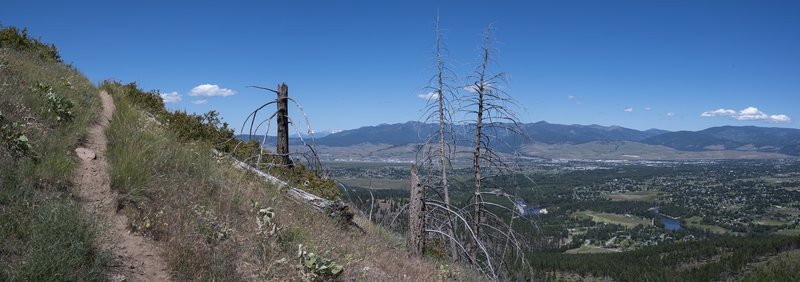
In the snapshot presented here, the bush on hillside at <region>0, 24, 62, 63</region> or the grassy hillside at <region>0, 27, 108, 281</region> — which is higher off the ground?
the bush on hillside at <region>0, 24, 62, 63</region>

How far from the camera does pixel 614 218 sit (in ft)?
613

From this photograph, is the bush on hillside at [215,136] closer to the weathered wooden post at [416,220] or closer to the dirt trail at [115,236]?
the weathered wooden post at [416,220]

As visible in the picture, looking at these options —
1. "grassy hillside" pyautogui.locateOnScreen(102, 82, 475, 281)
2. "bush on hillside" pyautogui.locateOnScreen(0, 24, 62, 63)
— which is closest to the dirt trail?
"grassy hillside" pyautogui.locateOnScreen(102, 82, 475, 281)

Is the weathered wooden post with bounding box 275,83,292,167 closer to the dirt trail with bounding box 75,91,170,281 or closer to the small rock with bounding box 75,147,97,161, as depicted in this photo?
the small rock with bounding box 75,147,97,161

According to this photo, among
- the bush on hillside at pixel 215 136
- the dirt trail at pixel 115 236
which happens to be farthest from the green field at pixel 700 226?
the dirt trail at pixel 115 236

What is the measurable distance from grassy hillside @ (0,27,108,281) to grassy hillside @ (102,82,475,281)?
624mm

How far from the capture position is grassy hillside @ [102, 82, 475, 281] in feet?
17.1

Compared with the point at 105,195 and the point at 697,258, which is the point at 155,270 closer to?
the point at 105,195

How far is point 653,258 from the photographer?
118 meters

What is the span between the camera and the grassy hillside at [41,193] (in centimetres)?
380

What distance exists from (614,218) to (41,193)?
205389 mm

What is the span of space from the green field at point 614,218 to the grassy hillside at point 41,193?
193m

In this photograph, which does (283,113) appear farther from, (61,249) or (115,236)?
(61,249)

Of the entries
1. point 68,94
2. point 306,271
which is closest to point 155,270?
point 306,271
